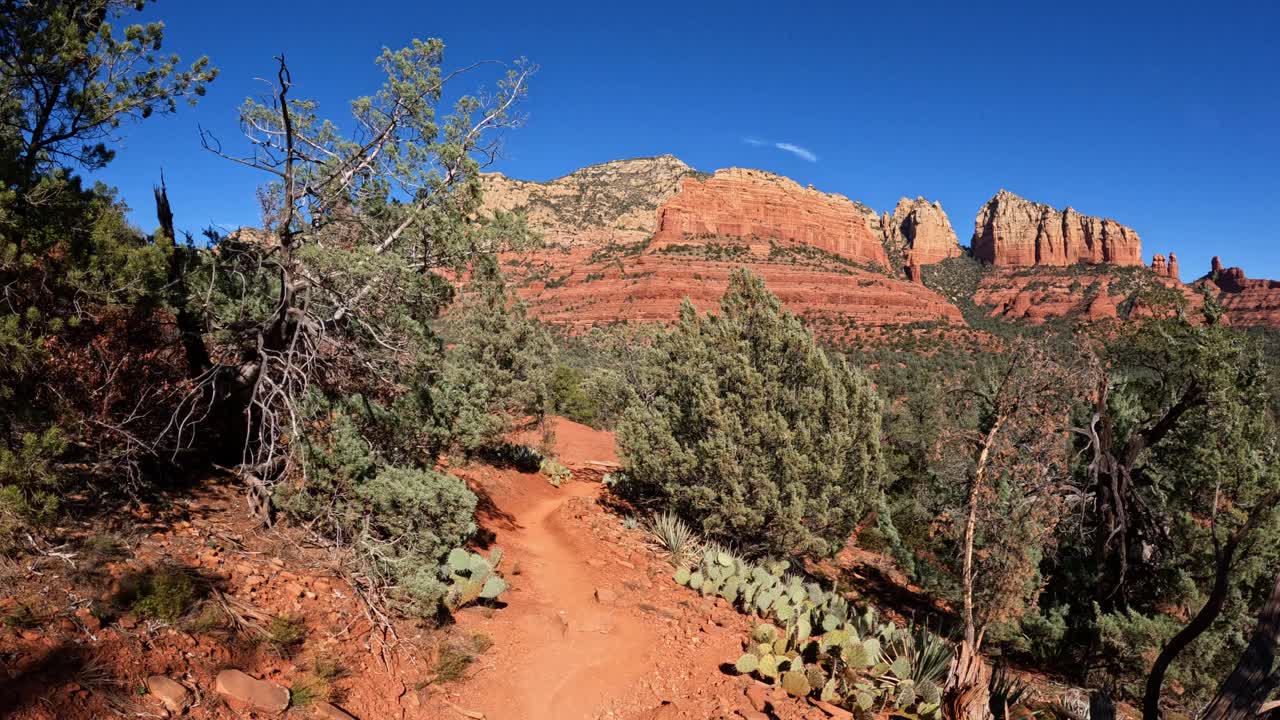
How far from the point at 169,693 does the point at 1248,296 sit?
152636 mm

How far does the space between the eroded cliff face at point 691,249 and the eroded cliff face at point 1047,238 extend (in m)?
32.4

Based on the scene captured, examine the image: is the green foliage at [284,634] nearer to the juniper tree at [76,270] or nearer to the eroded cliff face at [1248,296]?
the juniper tree at [76,270]

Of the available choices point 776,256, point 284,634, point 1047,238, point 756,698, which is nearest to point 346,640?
point 284,634

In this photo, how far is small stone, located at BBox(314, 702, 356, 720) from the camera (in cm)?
440

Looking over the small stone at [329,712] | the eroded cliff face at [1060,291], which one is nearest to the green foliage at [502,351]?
the small stone at [329,712]

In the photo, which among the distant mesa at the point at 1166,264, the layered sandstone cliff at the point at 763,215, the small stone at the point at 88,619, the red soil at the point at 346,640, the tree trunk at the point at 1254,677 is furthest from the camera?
the distant mesa at the point at 1166,264

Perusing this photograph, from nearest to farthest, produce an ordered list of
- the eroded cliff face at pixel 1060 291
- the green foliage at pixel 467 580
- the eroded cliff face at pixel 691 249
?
the green foliage at pixel 467 580
the eroded cliff face at pixel 691 249
the eroded cliff face at pixel 1060 291

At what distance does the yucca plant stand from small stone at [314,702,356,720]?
18.8 ft

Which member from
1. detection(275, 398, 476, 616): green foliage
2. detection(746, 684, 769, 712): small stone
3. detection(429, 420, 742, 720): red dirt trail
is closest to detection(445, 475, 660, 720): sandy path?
detection(429, 420, 742, 720): red dirt trail

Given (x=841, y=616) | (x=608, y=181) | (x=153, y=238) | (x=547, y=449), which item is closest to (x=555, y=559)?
(x=841, y=616)

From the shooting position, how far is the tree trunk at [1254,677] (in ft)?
10.3

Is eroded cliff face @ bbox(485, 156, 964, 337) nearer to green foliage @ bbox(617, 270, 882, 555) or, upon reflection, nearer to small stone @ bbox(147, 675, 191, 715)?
green foliage @ bbox(617, 270, 882, 555)

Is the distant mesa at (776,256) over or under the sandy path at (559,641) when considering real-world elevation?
over

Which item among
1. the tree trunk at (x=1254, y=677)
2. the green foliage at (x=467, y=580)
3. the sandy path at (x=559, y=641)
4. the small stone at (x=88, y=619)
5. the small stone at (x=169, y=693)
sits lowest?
the sandy path at (x=559, y=641)
